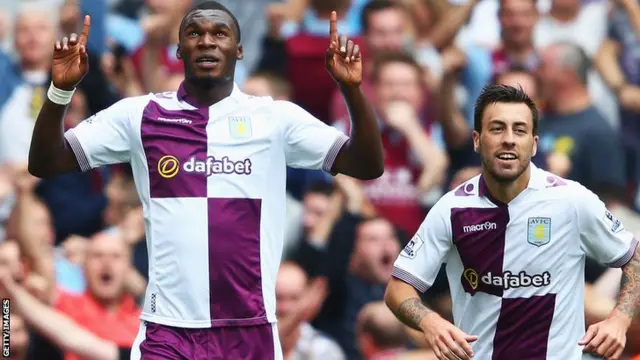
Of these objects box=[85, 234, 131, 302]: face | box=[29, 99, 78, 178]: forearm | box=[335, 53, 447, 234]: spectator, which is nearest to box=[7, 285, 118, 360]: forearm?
box=[85, 234, 131, 302]: face

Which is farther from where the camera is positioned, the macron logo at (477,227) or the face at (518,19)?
the face at (518,19)

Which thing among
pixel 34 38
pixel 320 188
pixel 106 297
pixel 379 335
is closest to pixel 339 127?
pixel 320 188

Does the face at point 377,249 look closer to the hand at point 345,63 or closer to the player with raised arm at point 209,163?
the player with raised arm at point 209,163

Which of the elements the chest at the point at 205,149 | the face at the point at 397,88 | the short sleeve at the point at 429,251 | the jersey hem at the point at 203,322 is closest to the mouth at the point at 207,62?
the chest at the point at 205,149

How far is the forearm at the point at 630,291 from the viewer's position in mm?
6523

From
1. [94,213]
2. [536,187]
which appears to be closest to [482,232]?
[536,187]

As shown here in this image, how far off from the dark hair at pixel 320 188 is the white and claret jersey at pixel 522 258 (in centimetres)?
419

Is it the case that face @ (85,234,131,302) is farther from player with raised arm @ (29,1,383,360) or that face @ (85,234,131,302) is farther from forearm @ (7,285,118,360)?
player with raised arm @ (29,1,383,360)

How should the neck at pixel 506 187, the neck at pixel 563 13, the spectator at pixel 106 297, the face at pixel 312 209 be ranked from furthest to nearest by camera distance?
the neck at pixel 563 13, the face at pixel 312 209, the spectator at pixel 106 297, the neck at pixel 506 187

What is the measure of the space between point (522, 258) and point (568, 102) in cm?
472

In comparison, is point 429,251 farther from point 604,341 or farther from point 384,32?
point 384,32

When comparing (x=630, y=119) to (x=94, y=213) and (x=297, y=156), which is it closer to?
(x=94, y=213)

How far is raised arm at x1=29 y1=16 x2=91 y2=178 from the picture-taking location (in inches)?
246

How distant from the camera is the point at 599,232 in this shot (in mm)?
6676
